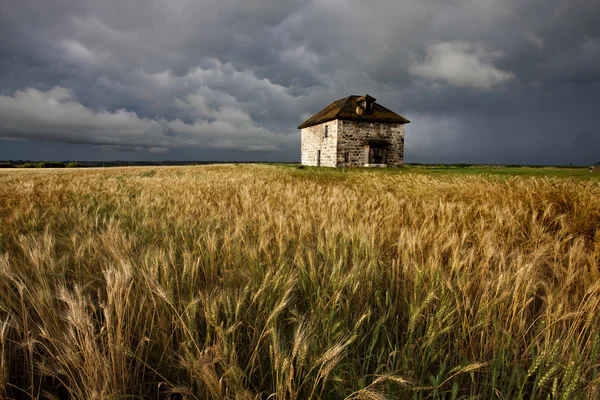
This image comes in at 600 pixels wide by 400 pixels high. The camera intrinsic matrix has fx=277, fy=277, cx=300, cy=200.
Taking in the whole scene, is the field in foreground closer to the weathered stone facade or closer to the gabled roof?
the weathered stone facade

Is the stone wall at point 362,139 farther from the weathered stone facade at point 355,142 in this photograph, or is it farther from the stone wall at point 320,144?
the stone wall at point 320,144

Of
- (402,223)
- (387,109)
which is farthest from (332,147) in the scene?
(402,223)

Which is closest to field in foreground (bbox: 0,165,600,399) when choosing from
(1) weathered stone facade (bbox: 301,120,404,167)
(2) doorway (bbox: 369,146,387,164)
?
(1) weathered stone facade (bbox: 301,120,404,167)

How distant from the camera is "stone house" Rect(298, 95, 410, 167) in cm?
2928

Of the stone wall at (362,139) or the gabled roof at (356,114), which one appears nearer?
the gabled roof at (356,114)

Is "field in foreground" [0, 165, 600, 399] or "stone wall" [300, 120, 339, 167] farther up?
"stone wall" [300, 120, 339, 167]

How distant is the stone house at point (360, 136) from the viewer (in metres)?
29.3

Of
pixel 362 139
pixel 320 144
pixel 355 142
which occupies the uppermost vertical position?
pixel 362 139

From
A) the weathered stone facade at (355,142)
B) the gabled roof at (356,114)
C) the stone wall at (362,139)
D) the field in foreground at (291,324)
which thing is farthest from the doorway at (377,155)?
the field in foreground at (291,324)

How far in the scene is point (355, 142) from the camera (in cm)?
2986

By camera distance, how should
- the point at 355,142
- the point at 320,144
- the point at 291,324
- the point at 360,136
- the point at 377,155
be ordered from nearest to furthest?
the point at 291,324, the point at 355,142, the point at 360,136, the point at 377,155, the point at 320,144

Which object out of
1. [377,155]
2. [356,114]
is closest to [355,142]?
[377,155]

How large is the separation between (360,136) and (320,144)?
16.6 ft

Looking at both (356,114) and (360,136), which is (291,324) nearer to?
(360,136)
